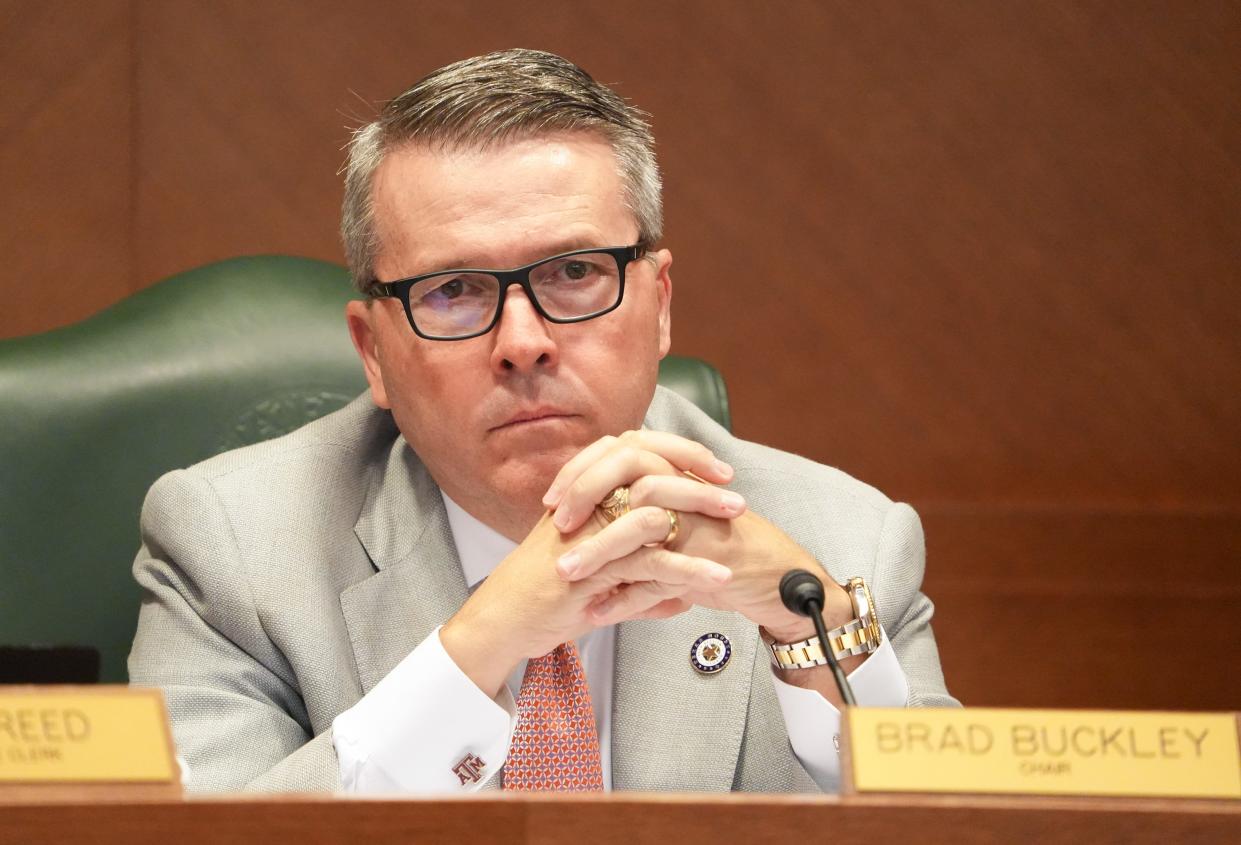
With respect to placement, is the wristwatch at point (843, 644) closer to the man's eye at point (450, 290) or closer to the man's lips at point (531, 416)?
the man's lips at point (531, 416)

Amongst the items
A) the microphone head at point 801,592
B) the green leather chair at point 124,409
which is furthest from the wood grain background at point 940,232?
the microphone head at point 801,592

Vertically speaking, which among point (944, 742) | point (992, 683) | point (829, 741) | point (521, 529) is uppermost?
point (521, 529)

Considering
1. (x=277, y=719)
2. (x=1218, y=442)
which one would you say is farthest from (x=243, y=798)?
(x=1218, y=442)

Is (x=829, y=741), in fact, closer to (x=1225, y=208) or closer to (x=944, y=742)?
(x=944, y=742)

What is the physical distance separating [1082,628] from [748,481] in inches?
48.5

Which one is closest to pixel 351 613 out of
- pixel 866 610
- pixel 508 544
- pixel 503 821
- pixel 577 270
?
pixel 508 544

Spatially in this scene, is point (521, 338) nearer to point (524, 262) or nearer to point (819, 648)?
point (524, 262)

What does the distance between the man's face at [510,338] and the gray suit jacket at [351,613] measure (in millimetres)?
113

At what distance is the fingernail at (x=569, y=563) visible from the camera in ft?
4.20

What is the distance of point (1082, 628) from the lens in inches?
105

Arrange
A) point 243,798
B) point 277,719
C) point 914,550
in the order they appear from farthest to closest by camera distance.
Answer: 1. point 914,550
2. point 277,719
3. point 243,798

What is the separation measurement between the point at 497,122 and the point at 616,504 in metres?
0.48

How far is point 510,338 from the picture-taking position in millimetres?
1451

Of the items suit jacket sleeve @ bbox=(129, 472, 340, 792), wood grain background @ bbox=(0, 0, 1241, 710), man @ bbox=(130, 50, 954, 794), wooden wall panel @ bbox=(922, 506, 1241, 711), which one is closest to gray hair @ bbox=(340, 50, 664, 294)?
man @ bbox=(130, 50, 954, 794)
